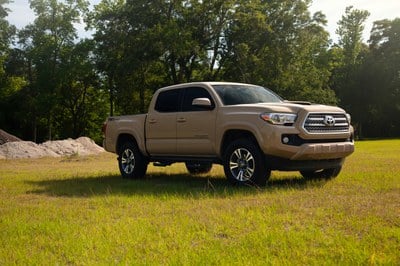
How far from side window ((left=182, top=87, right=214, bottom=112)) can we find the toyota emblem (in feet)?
7.84

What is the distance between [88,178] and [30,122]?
42.4 m

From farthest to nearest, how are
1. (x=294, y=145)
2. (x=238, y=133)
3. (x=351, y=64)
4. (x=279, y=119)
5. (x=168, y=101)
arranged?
(x=351, y=64)
(x=168, y=101)
(x=238, y=133)
(x=279, y=119)
(x=294, y=145)

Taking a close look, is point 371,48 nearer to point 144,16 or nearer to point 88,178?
point 144,16

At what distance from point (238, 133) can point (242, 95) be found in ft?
3.38

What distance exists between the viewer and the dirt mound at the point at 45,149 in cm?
2369

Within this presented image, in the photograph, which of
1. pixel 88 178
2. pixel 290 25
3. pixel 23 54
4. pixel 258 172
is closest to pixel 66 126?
pixel 23 54

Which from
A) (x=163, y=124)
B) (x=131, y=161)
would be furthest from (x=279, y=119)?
(x=131, y=161)

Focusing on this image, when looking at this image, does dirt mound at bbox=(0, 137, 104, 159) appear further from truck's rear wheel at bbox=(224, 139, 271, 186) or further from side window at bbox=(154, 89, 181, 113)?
truck's rear wheel at bbox=(224, 139, 271, 186)

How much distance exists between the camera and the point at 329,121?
9000mm

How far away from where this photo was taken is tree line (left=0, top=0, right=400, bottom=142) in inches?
1569

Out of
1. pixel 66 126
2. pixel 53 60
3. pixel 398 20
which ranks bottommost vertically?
pixel 66 126

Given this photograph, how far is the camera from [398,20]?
6053 cm

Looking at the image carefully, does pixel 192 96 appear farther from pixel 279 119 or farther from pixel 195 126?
pixel 279 119

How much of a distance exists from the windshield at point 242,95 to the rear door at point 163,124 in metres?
1.11
